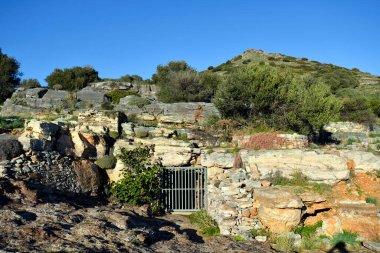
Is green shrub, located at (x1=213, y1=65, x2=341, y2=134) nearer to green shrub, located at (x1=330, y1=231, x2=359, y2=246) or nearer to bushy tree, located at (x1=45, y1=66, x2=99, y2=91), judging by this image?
green shrub, located at (x1=330, y1=231, x2=359, y2=246)

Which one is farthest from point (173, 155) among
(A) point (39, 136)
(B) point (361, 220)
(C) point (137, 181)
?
(B) point (361, 220)

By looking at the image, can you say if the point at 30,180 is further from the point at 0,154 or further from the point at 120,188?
the point at 120,188

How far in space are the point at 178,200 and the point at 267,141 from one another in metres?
4.07

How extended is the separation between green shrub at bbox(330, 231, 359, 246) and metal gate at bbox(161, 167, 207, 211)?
4585 millimetres

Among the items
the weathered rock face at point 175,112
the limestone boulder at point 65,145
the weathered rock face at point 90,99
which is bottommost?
the limestone boulder at point 65,145

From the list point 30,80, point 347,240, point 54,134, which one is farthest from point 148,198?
point 30,80

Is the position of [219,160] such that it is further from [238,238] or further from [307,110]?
[307,110]

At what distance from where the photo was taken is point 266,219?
32.4ft

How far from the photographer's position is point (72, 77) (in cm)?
3794

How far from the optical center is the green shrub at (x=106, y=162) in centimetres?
1248

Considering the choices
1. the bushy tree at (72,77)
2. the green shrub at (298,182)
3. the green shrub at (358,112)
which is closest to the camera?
the green shrub at (298,182)

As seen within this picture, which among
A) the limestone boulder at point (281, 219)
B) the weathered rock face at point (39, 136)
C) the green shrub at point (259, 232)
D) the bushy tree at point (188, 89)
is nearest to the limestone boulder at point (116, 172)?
the weathered rock face at point (39, 136)

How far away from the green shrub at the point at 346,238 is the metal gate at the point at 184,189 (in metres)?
4.58

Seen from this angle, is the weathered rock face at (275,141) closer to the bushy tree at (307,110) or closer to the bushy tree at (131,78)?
the bushy tree at (307,110)
